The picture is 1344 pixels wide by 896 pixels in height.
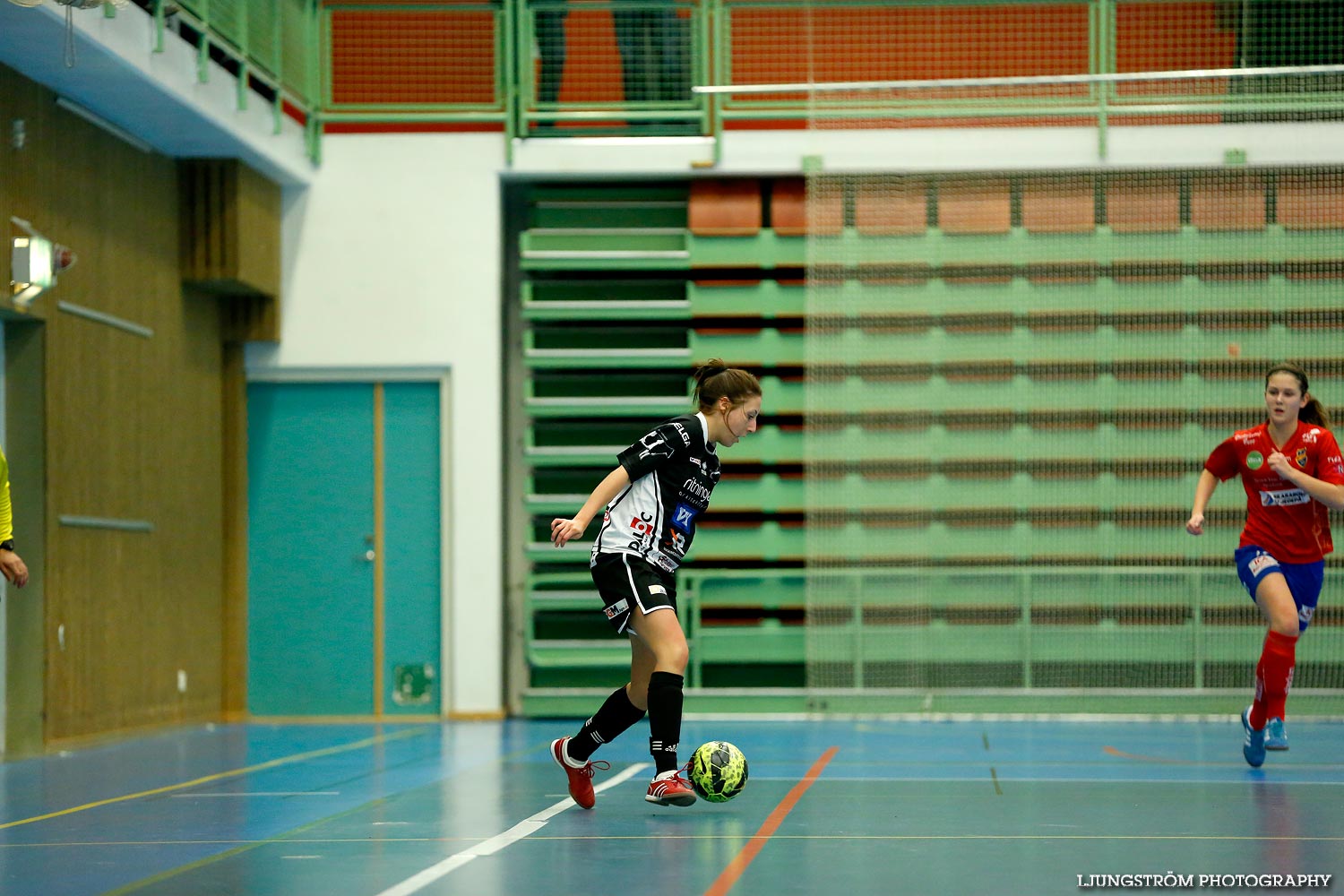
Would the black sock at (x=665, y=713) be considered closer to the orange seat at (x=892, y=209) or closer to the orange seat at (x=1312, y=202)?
the orange seat at (x=892, y=209)

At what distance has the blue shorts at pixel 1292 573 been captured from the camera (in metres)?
7.85

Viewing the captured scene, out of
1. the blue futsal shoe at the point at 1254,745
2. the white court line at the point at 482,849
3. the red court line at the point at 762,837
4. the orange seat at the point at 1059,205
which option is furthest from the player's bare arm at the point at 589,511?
the orange seat at the point at 1059,205

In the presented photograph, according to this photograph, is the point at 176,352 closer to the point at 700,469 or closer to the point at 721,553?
the point at 721,553

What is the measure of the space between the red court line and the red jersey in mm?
2580

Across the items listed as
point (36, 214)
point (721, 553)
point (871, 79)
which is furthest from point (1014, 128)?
point (36, 214)

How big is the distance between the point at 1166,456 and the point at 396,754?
6544 millimetres

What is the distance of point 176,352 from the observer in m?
12.0

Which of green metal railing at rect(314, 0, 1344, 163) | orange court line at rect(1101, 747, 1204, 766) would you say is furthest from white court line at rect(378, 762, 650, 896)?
green metal railing at rect(314, 0, 1344, 163)

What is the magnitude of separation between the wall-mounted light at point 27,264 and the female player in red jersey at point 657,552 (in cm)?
478

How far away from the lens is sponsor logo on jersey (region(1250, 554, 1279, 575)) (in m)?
7.83

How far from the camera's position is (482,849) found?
526 cm

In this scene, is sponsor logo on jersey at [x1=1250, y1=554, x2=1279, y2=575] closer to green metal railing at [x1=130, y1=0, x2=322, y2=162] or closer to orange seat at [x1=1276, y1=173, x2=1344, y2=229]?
orange seat at [x1=1276, y1=173, x2=1344, y2=229]

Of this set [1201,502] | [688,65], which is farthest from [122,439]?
[1201,502]

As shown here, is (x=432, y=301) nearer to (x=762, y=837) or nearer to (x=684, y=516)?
(x=684, y=516)
